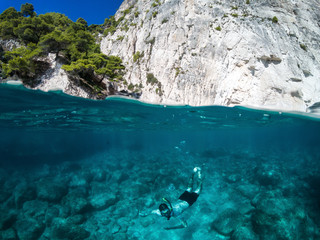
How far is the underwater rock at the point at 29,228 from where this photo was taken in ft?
24.8

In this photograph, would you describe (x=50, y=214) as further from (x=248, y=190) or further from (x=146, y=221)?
(x=248, y=190)

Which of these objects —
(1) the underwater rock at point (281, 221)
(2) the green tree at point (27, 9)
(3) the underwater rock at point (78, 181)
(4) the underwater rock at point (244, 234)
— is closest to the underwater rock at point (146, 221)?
(4) the underwater rock at point (244, 234)

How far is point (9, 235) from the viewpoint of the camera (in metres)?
7.38

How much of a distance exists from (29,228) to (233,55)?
15403 mm

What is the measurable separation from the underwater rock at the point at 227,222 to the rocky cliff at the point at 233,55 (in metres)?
7.10

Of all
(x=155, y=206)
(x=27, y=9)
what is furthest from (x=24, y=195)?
(x=27, y=9)

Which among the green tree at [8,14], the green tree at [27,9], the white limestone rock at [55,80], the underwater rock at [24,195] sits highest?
the green tree at [27,9]

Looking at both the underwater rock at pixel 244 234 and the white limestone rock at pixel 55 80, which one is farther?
the white limestone rock at pixel 55 80

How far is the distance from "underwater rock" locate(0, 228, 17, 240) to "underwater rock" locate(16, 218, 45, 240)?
18 centimetres

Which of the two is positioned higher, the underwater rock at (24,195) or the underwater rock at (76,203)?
the underwater rock at (76,203)

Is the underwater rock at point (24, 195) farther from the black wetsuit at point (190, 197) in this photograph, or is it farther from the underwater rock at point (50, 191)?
the black wetsuit at point (190, 197)

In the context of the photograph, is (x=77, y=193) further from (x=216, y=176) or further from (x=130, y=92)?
(x=216, y=176)

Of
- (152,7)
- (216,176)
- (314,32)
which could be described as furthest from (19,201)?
(314,32)

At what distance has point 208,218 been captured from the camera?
9.35 meters
